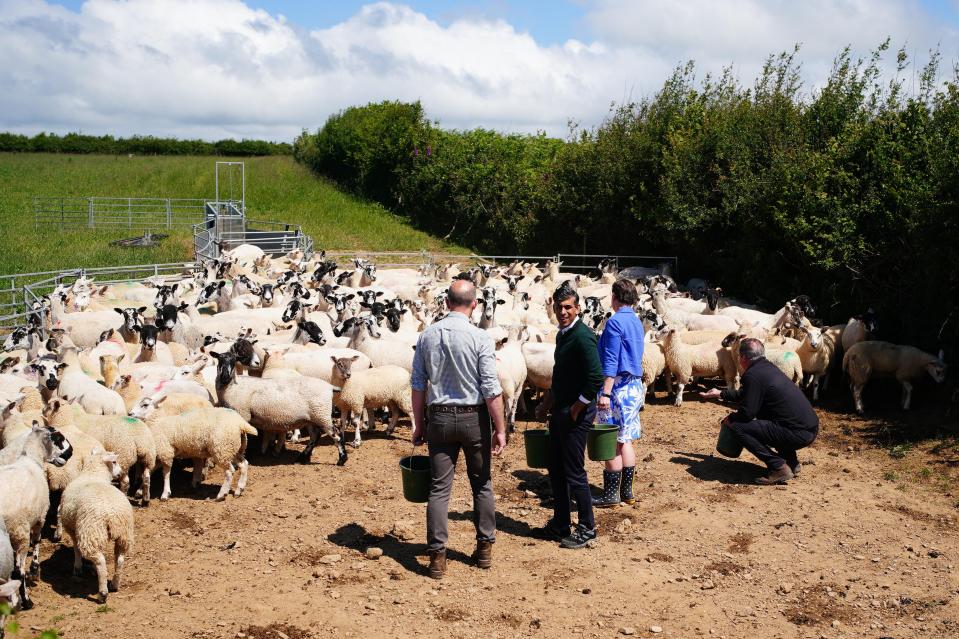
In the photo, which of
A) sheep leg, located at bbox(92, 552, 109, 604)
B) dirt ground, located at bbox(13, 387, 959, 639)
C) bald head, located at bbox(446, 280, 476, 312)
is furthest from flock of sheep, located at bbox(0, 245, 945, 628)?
bald head, located at bbox(446, 280, 476, 312)

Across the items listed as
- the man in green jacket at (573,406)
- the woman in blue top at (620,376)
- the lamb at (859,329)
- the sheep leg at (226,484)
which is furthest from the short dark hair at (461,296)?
the lamb at (859,329)

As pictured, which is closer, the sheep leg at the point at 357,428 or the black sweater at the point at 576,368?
the black sweater at the point at 576,368

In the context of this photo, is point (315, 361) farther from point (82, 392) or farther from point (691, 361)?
point (691, 361)

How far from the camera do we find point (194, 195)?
48.4 meters

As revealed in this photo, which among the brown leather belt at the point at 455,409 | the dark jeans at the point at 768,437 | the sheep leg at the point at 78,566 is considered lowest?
the sheep leg at the point at 78,566

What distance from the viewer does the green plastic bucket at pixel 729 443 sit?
936 centimetres

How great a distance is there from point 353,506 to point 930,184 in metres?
11.4

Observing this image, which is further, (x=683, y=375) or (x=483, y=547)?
(x=683, y=375)

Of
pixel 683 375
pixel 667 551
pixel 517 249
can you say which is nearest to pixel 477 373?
pixel 667 551

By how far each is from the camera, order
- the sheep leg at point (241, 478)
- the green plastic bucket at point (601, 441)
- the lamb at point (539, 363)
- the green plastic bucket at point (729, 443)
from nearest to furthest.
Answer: the green plastic bucket at point (601, 441) → the sheep leg at point (241, 478) → the green plastic bucket at point (729, 443) → the lamb at point (539, 363)

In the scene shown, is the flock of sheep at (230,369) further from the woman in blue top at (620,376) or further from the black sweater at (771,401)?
the black sweater at (771,401)

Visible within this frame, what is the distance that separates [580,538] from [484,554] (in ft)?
3.27

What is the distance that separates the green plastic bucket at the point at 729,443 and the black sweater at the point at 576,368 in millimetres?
3090

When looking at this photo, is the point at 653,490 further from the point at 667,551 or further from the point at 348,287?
the point at 348,287
